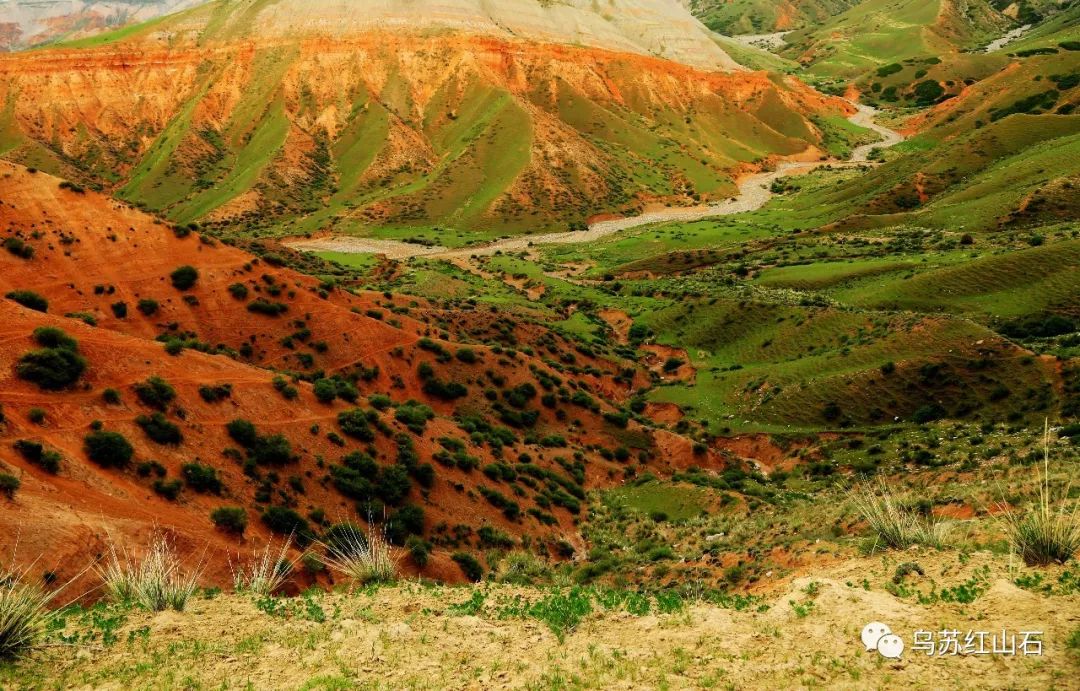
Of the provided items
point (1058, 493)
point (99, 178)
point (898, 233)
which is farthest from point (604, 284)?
point (99, 178)

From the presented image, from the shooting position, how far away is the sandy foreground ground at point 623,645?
448 inches

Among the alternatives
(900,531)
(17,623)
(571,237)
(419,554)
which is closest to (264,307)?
(419,554)

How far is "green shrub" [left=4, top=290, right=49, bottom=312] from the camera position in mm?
38625

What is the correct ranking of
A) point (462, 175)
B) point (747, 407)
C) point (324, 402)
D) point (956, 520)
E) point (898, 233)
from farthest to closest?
point (462, 175)
point (898, 233)
point (747, 407)
point (324, 402)
point (956, 520)

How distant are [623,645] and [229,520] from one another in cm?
1549

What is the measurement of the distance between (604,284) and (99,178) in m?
122

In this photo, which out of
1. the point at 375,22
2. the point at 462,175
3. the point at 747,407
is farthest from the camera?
the point at 375,22

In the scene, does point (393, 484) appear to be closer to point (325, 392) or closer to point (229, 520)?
point (325, 392)

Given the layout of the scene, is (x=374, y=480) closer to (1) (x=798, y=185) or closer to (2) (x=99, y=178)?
(1) (x=798, y=185)

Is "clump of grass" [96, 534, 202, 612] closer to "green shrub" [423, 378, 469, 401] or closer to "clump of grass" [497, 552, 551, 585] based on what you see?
"clump of grass" [497, 552, 551, 585]

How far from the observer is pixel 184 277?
159 ft

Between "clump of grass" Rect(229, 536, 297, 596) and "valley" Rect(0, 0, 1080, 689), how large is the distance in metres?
0.17

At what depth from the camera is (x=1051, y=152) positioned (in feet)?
328

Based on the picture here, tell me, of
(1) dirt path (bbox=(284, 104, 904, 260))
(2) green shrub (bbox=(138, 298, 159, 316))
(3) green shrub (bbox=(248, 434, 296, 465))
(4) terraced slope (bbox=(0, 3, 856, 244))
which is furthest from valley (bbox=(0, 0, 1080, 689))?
(4) terraced slope (bbox=(0, 3, 856, 244))
